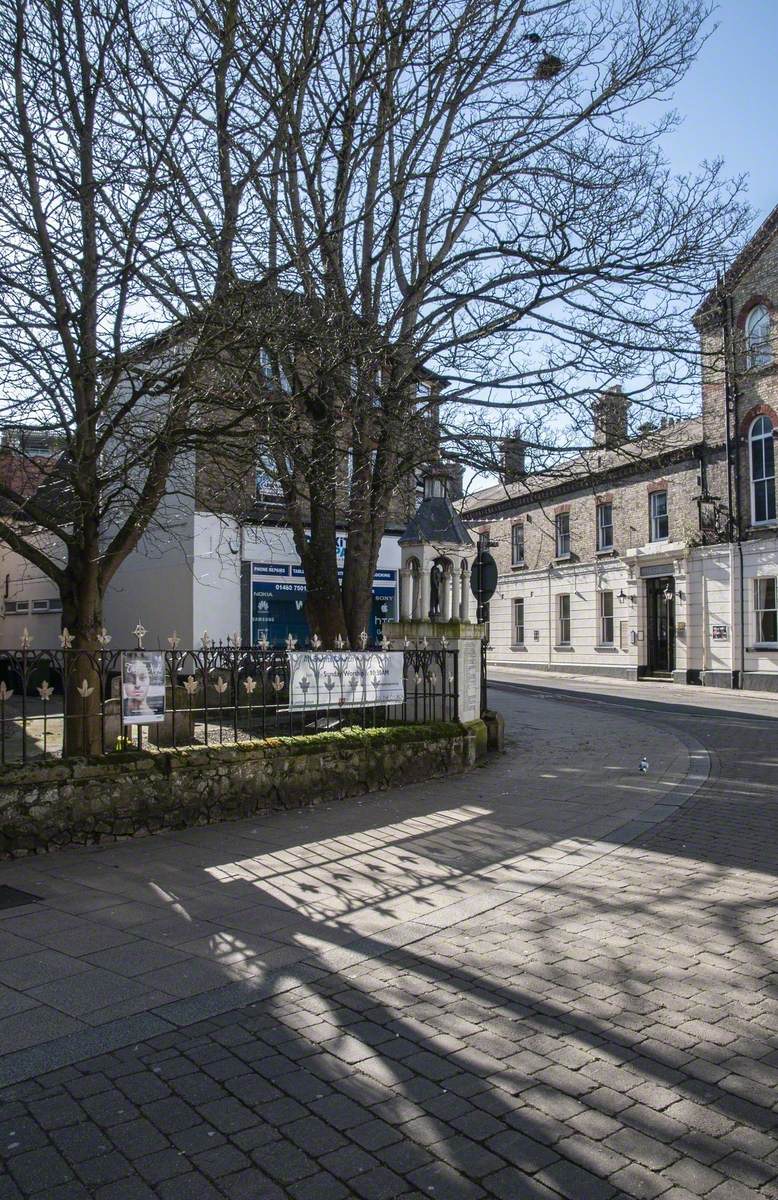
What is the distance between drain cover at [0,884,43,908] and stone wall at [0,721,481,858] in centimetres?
82

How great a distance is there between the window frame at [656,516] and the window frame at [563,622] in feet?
18.4

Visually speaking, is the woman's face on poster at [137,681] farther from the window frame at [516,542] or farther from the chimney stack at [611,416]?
the window frame at [516,542]

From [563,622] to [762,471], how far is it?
1157 cm

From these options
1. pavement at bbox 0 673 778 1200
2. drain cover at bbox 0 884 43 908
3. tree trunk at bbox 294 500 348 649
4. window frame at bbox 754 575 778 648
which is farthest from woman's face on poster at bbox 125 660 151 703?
window frame at bbox 754 575 778 648

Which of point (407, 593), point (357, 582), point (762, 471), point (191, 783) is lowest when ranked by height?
point (191, 783)

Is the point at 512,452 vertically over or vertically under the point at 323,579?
over

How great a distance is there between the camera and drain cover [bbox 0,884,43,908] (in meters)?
5.80

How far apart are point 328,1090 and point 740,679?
85.7 ft

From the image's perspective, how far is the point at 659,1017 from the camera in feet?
13.5

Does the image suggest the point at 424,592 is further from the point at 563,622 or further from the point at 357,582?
the point at 563,622

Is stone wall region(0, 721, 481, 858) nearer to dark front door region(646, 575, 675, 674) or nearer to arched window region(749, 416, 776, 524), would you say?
arched window region(749, 416, 776, 524)

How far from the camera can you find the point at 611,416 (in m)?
13.1

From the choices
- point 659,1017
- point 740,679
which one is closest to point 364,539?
point 659,1017

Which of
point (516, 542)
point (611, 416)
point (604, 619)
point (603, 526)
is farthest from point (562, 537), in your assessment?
point (611, 416)
